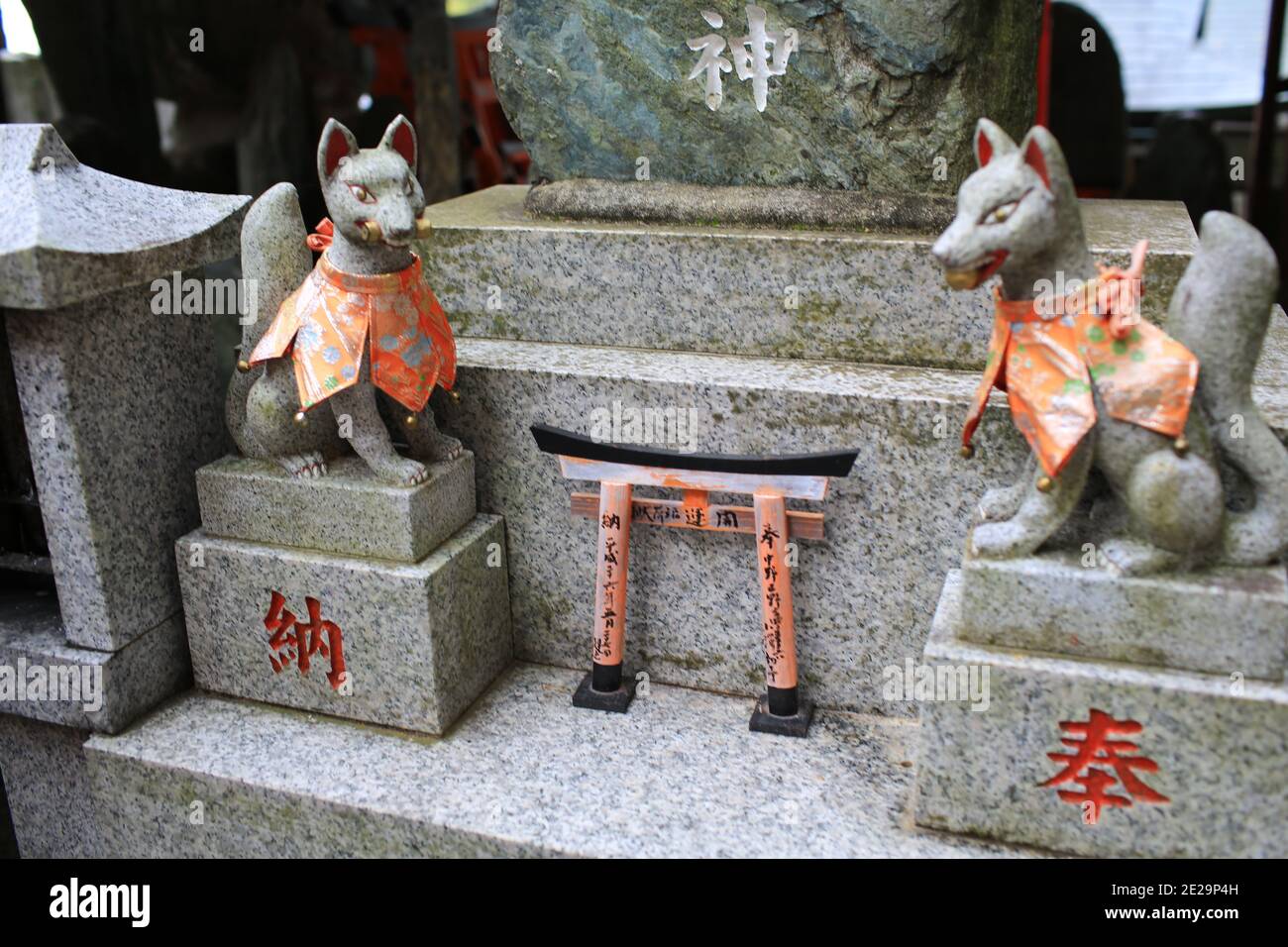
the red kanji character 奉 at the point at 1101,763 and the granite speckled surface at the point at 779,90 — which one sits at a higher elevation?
the granite speckled surface at the point at 779,90

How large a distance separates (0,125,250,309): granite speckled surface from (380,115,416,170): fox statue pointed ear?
0.66 m

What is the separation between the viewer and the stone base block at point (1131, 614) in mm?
2330

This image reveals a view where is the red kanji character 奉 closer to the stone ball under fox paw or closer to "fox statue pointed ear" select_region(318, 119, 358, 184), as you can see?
the stone ball under fox paw

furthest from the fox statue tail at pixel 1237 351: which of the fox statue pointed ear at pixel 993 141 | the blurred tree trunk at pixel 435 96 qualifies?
the blurred tree trunk at pixel 435 96

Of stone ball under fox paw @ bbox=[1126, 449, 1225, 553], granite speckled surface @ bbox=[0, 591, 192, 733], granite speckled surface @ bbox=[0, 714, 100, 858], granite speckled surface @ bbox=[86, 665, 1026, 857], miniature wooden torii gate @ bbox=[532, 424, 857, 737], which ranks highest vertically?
stone ball under fox paw @ bbox=[1126, 449, 1225, 553]

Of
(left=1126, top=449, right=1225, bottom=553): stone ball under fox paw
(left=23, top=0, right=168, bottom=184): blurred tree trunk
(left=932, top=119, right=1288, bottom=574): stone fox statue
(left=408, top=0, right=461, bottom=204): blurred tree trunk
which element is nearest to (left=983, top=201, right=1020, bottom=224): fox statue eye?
(left=932, top=119, right=1288, bottom=574): stone fox statue

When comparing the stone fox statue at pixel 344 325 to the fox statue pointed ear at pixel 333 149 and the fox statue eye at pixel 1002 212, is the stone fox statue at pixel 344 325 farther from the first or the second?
the fox statue eye at pixel 1002 212

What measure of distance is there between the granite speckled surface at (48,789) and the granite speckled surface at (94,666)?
3.6 inches

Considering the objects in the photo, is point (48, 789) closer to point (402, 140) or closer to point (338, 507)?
point (338, 507)

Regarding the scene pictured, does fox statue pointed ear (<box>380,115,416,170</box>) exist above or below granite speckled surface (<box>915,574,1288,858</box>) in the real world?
above

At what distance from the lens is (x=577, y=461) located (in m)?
3.08

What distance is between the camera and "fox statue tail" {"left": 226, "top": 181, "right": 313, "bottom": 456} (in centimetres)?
297

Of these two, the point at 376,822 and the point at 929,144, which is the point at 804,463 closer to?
the point at 929,144
